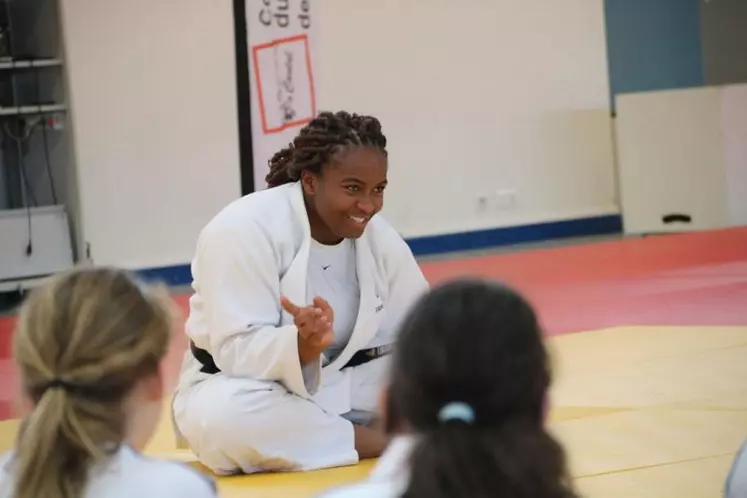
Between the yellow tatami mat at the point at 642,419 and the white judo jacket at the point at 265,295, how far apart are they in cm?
29

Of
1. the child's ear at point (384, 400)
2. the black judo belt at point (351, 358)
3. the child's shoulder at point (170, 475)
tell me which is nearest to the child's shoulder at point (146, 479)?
the child's shoulder at point (170, 475)

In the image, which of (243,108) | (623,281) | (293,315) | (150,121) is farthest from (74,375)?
(150,121)

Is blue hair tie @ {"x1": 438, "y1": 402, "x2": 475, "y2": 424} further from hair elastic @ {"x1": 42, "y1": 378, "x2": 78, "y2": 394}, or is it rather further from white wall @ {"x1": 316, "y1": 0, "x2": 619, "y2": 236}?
white wall @ {"x1": 316, "y1": 0, "x2": 619, "y2": 236}

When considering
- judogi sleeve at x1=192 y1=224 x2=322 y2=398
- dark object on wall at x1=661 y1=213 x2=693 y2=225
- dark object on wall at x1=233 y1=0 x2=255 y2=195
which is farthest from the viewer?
dark object on wall at x1=661 y1=213 x2=693 y2=225

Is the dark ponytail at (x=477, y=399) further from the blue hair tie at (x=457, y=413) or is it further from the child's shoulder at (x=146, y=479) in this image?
the child's shoulder at (x=146, y=479)

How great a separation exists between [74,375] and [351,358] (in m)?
2.11

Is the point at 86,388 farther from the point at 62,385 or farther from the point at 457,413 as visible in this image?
the point at 457,413

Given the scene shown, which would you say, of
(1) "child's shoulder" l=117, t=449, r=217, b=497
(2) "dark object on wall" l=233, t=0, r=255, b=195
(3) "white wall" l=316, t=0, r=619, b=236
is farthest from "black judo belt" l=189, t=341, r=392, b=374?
(3) "white wall" l=316, t=0, r=619, b=236

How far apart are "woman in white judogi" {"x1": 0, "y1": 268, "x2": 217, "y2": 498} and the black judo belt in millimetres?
1903

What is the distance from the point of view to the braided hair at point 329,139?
139 inches

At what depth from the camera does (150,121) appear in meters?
9.16

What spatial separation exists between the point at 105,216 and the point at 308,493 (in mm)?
6252

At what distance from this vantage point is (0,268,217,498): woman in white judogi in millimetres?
1539

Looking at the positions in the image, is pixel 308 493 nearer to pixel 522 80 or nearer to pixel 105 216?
pixel 105 216
